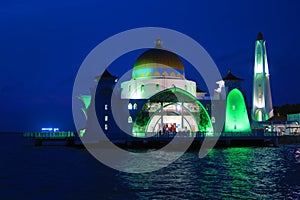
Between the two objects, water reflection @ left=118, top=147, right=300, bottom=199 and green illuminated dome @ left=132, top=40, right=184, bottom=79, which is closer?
water reflection @ left=118, top=147, right=300, bottom=199

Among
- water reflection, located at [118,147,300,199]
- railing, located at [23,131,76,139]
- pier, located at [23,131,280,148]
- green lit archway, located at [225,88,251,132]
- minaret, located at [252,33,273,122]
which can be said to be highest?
minaret, located at [252,33,273,122]

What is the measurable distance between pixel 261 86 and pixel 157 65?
20807 millimetres

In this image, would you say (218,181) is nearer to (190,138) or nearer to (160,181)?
(160,181)

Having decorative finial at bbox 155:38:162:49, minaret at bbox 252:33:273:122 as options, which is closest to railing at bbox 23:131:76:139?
decorative finial at bbox 155:38:162:49

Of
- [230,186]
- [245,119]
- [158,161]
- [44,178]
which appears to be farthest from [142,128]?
[230,186]

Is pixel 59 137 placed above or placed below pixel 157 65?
below

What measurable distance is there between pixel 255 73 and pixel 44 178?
54.5 metres

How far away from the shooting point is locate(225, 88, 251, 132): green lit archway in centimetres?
5894

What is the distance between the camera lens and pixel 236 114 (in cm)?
5934

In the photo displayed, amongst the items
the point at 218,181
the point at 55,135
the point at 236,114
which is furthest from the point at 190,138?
the point at 218,181

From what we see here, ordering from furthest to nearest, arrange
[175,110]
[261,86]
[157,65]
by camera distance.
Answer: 1. [261,86]
2. [157,65]
3. [175,110]

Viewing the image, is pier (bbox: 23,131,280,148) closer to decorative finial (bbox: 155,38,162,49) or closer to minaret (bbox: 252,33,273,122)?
minaret (bbox: 252,33,273,122)

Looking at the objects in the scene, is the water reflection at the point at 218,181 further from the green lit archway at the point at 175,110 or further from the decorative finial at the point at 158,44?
the decorative finial at the point at 158,44

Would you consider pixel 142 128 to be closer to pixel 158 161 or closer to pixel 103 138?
pixel 103 138
